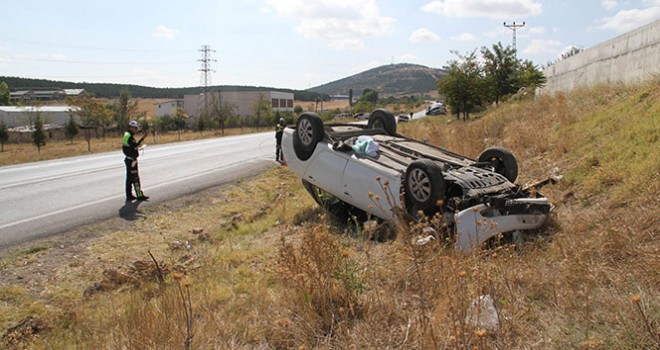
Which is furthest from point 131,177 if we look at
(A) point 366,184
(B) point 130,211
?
(A) point 366,184

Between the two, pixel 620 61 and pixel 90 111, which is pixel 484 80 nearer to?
pixel 620 61

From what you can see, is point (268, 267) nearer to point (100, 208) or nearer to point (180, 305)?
point (180, 305)

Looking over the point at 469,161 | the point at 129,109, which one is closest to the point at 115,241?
the point at 469,161

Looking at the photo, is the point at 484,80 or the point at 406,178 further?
the point at 484,80

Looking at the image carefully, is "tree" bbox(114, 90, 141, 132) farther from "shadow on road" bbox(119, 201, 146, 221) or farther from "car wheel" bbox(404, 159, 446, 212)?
"car wheel" bbox(404, 159, 446, 212)

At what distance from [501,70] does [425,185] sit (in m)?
27.1

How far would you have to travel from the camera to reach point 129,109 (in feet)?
197

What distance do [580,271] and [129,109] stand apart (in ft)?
207

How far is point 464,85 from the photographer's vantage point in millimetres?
28703

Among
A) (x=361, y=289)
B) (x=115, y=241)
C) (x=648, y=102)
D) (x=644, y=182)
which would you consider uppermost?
(x=648, y=102)

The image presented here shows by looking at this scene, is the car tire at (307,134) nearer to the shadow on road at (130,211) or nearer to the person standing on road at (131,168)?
the shadow on road at (130,211)

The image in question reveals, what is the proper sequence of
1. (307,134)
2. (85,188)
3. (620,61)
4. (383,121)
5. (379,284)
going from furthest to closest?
(620,61) < (85,188) < (383,121) < (307,134) < (379,284)

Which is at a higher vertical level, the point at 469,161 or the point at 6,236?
the point at 469,161

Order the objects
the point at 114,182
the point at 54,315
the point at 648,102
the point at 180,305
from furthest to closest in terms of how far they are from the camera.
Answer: the point at 114,182, the point at 648,102, the point at 54,315, the point at 180,305
